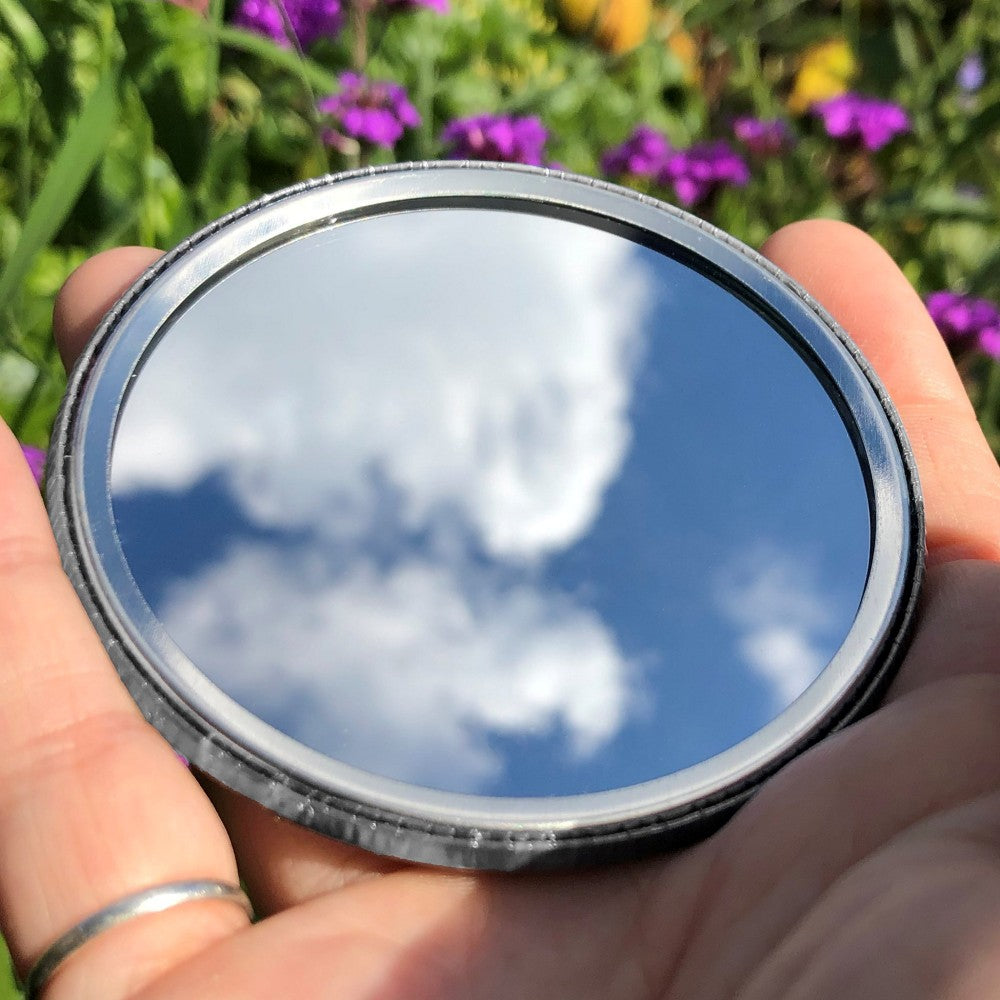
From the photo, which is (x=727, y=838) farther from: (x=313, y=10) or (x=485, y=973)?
(x=313, y=10)

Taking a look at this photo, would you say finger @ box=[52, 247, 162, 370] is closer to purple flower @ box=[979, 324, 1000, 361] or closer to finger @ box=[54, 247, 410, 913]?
finger @ box=[54, 247, 410, 913]

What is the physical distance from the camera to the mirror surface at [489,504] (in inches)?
34.5

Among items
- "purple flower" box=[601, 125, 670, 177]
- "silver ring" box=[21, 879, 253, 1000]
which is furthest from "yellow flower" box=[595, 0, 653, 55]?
"silver ring" box=[21, 879, 253, 1000]

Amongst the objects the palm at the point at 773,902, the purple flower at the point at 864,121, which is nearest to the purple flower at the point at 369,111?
the purple flower at the point at 864,121

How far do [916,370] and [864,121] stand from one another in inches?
21.9

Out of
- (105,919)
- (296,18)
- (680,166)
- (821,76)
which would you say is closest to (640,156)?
(680,166)

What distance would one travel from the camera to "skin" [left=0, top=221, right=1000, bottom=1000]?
68 centimetres

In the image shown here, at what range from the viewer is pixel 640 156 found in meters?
1.50

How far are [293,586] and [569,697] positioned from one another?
26 cm

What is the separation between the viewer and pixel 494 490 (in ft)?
3.20

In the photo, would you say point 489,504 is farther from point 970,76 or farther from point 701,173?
point 970,76

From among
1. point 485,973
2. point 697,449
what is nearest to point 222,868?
point 485,973

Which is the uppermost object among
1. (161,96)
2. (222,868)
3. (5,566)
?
(161,96)

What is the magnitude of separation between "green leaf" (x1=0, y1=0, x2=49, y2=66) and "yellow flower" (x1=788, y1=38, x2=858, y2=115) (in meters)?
1.30
